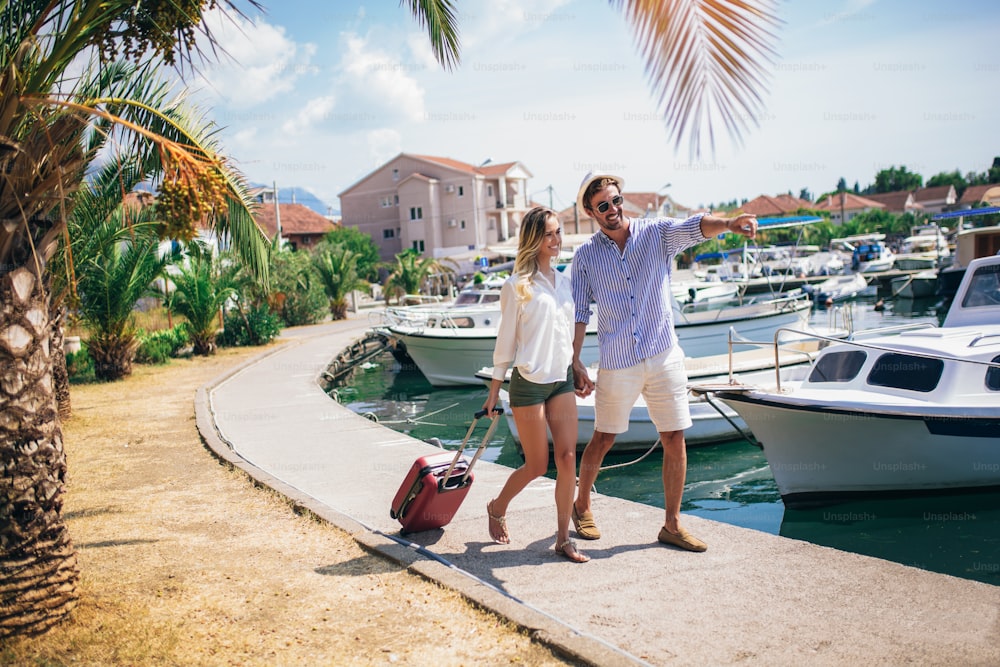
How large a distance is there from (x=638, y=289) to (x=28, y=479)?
360 cm

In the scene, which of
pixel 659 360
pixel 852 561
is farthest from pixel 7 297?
pixel 852 561

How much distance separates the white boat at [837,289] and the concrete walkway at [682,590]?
3610 centimetres

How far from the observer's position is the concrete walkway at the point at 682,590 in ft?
12.1

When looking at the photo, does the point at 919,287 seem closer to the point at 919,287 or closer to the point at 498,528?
the point at 919,287

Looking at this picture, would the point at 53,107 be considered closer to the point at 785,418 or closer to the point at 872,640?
the point at 872,640

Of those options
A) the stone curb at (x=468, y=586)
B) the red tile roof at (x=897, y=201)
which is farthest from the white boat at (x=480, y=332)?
the red tile roof at (x=897, y=201)

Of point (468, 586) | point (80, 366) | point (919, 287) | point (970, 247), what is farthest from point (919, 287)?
point (468, 586)

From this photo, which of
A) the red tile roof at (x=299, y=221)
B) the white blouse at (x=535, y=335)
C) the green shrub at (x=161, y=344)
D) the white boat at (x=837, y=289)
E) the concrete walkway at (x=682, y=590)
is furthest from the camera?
the red tile roof at (x=299, y=221)

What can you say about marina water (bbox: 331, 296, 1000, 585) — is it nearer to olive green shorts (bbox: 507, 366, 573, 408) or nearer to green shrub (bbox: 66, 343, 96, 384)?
olive green shorts (bbox: 507, 366, 573, 408)

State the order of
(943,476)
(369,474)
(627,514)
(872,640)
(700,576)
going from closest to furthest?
(872,640) → (700,576) → (627,514) → (369,474) → (943,476)

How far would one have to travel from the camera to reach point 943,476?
28.2ft

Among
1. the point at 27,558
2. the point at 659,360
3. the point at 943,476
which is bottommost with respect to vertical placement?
the point at 943,476

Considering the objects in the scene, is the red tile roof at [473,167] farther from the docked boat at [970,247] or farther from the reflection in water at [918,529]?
the reflection in water at [918,529]

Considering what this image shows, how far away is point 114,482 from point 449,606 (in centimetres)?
519
